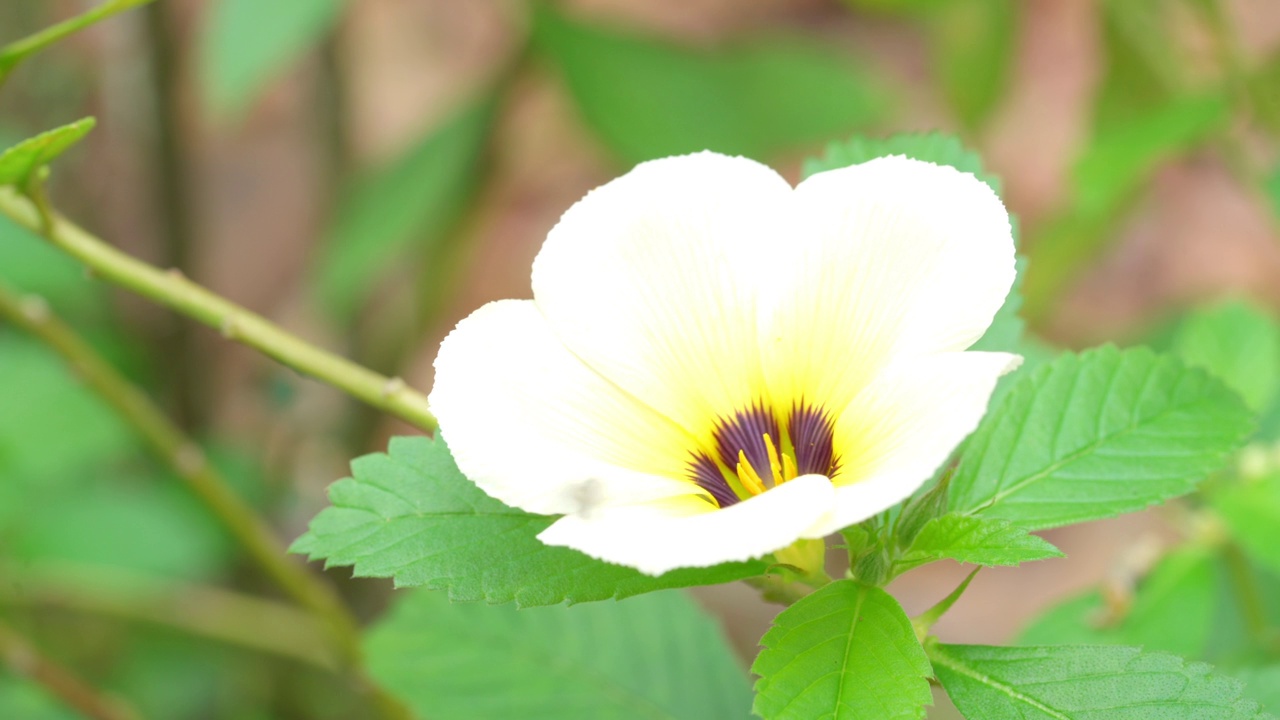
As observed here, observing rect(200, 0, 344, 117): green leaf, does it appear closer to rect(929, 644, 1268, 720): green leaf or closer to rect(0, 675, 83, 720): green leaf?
rect(0, 675, 83, 720): green leaf

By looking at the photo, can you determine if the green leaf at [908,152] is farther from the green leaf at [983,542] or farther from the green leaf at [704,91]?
the green leaf at [704,91]

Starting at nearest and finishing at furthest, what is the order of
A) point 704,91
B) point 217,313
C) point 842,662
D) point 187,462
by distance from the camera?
point 842,662
point 217,313
point 187,462
point 704,91

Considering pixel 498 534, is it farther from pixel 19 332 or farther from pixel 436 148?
pixel 19 332

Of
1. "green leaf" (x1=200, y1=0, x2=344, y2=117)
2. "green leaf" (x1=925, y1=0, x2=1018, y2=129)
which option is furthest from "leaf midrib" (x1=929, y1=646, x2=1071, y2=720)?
"green leaf" (x1=925, y1=0, x2=1018, y2=129)

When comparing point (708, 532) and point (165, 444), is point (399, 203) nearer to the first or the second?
point (165, 444)

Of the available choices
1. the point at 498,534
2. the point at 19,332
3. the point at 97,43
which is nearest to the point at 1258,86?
the point at 498,534

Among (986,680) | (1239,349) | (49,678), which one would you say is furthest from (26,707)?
(1239,349)
